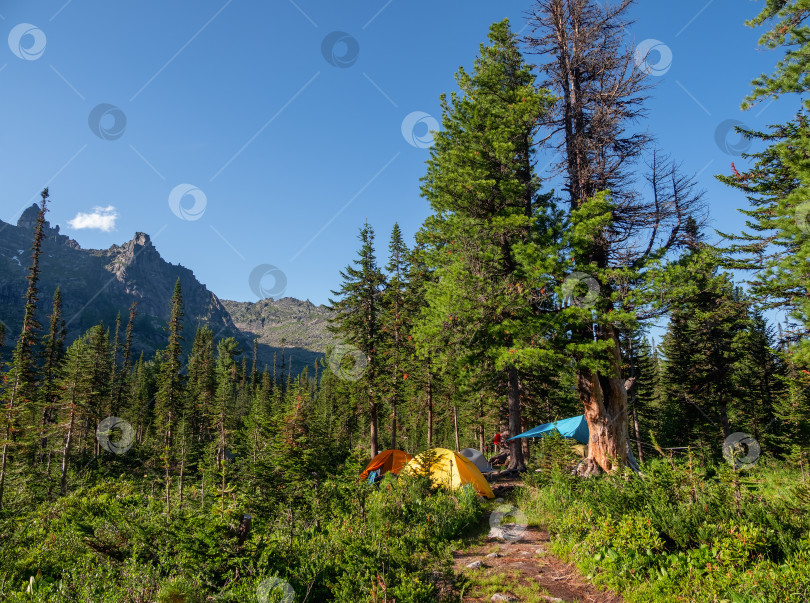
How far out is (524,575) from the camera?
6.82 metres

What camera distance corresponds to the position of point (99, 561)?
666cm

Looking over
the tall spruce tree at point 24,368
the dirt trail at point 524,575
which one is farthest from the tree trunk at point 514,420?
the tall spruce tree at point 24,368

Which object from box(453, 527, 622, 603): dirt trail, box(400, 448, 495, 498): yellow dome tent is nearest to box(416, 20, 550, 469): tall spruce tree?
box(400, 448, 495, 498): yellow dome tent

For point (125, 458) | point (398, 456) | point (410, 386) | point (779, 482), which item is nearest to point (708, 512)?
point (779, 482)

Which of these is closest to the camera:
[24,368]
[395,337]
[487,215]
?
[487,215]

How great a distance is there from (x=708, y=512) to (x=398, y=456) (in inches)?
558

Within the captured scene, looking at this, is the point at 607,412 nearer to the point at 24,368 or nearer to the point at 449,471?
the point at 449,471

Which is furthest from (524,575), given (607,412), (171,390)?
(171,390)

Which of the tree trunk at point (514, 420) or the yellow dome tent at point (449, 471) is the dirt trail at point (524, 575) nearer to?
the yellow dome tent at point (449, 471)

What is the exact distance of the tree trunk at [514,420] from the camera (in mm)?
16578

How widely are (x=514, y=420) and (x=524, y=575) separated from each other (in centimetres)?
1002

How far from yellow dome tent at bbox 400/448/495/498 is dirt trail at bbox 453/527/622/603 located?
14.3ft

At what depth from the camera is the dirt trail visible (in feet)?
19.5

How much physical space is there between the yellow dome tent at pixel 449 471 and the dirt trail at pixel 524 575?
171 inches
